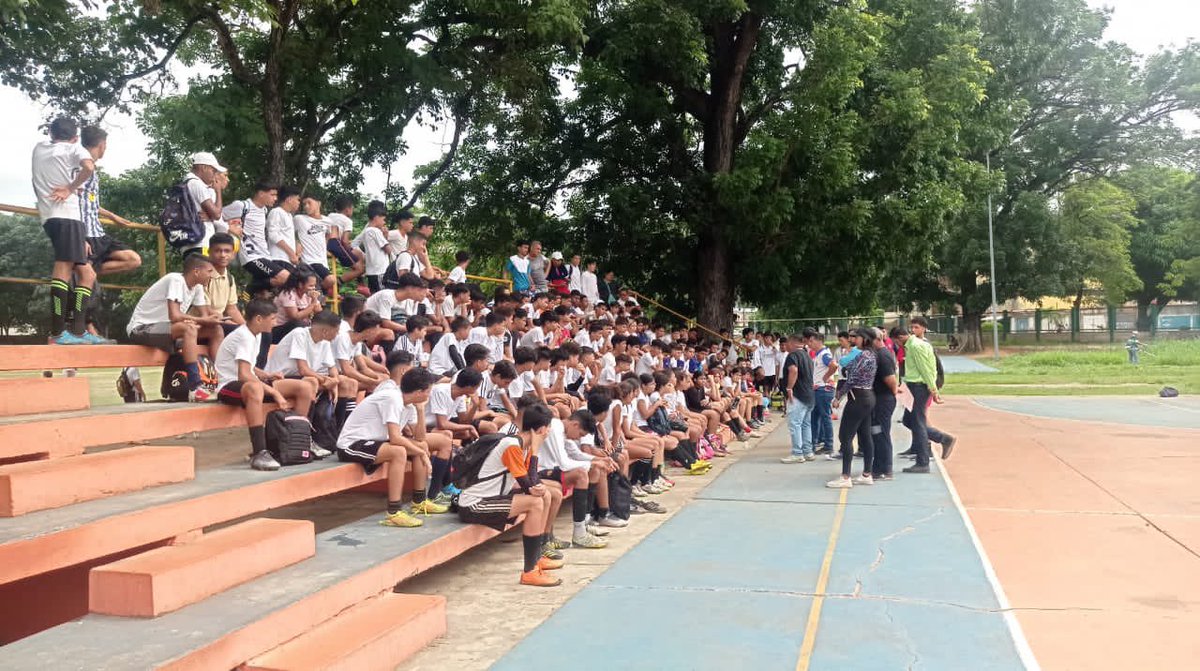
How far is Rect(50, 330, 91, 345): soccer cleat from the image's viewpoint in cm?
664

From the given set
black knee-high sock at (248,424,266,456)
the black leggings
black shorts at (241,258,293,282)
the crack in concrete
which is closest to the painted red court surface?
the crack in concrete

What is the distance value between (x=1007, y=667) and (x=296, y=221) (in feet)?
25.0

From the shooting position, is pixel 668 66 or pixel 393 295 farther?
pixel 668 66

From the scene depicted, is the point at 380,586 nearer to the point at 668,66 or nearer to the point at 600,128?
the point at 668,66

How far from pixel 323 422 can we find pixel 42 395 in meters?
2.04

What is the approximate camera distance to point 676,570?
6844 millimetres

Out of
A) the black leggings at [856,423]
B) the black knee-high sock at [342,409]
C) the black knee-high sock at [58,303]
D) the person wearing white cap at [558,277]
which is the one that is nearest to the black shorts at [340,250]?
the black knee-high sock at [342,409]

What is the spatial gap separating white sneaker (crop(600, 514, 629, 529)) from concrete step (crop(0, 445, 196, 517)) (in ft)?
13.3

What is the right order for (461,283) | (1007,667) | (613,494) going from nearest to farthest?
(1007,667), (613,494), (461,283)

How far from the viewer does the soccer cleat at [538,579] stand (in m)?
6.54

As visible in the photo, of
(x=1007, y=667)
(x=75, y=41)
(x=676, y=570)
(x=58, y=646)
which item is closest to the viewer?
(x=58, y=646)

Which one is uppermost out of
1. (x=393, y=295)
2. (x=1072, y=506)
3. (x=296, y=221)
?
(x=296, y=221)

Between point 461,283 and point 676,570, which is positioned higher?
point 461,283

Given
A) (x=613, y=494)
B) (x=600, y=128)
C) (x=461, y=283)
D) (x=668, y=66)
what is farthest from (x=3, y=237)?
(x=613, y=494)
